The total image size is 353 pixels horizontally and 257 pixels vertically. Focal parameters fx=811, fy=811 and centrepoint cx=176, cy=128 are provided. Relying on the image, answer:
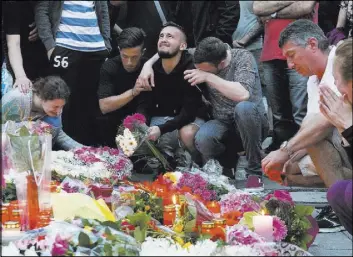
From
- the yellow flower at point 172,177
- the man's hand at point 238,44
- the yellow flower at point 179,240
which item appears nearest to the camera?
the yellow flower at point 179,240

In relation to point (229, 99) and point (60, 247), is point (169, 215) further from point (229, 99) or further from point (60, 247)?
point (229, 99)

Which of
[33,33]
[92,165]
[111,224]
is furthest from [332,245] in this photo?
[33,33]

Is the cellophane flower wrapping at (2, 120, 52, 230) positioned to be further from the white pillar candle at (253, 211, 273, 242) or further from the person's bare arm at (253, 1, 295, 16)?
the person's bare arm at (253, 1, 295, 16)

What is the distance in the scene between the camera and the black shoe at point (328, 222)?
5.28 metres

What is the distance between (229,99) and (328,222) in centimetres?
216

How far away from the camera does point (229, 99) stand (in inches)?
286

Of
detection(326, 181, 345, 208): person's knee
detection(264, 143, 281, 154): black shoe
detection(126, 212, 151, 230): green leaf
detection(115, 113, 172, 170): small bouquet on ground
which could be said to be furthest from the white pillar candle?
detection(264, 143, 281, 154): black shoe

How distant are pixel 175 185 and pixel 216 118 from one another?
191cm

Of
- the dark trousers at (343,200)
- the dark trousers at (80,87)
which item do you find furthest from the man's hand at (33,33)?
the dark trousers at (343,200)

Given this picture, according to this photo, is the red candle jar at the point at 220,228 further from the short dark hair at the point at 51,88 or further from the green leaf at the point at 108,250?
the short dark hair at the point at 51,88

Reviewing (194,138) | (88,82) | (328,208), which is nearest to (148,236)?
(328,208)

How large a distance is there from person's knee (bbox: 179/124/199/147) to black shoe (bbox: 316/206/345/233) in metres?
2.14

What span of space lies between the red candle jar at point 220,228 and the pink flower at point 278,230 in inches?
10.3

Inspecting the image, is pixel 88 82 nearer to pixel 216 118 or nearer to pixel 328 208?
pixel 216 118
